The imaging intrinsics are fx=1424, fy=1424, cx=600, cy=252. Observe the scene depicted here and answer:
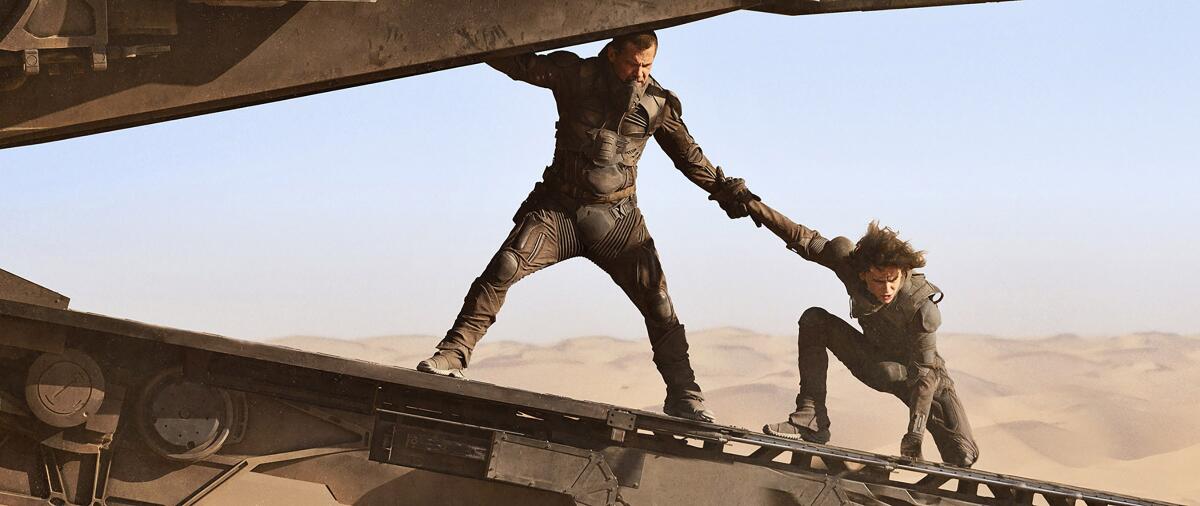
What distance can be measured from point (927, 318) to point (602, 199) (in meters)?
1.85

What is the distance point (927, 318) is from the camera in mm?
7578

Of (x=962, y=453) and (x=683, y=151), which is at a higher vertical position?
(x=683, y=151)

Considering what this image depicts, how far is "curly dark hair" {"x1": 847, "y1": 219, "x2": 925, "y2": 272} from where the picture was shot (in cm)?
753

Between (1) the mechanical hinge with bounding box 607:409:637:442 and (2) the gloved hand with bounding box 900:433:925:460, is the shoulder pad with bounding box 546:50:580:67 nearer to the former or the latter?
(1) the mechanical hinge with bounding box 607:409:637:442

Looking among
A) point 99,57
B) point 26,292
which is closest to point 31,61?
point 99,57

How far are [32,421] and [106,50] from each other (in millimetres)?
2046

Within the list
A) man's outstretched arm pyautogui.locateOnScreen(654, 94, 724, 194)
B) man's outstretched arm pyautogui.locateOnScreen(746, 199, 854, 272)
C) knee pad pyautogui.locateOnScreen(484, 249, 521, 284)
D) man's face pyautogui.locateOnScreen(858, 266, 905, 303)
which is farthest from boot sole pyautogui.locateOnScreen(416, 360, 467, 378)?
man's face pyautogui.locateOnScreen(858, 266, 905, 303)

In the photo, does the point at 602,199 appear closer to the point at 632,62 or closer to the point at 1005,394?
the point at 632,62

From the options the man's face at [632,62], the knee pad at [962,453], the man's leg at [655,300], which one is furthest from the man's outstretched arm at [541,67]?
the knee pad at [962,453]

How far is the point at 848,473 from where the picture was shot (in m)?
7.22

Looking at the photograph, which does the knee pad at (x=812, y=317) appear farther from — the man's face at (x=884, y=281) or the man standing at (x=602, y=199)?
the man standing at (x=602, y=199)

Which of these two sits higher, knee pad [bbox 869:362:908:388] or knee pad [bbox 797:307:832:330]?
knee pad [bbox 797:307:832:330]

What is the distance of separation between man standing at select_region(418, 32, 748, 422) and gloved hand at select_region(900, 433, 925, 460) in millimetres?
1009

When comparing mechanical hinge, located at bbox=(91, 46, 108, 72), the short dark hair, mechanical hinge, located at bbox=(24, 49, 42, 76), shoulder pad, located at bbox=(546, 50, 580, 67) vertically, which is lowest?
mechanical hinge, located at bbox=(24, 49, 42, 76)
